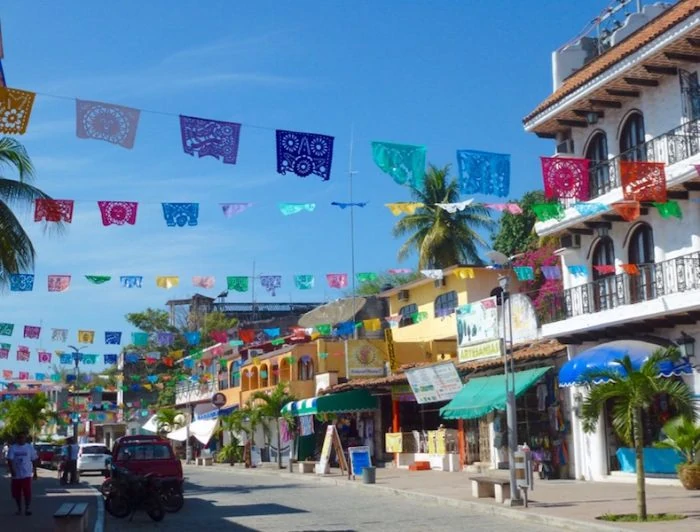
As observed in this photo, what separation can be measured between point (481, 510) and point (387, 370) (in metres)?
24.3

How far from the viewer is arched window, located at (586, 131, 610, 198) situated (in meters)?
27.6

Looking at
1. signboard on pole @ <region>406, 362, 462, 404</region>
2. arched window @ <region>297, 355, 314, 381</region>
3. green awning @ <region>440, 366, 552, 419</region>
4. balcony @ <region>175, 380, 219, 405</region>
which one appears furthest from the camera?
balcony @ <region>175, 380, 219, 405</region>

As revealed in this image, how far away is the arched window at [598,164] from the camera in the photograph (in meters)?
27.6

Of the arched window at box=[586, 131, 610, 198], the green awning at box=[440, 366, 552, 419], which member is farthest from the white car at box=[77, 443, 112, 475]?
the arched window at box=[586, 131, 610, 198]

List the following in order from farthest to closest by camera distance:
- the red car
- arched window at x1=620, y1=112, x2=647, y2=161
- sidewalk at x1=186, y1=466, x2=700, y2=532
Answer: arched window at x1=620, y1=112, x2=647, y2=161 < the red car < sidewalk at x1=186, y1=466, x2=700, y2=532

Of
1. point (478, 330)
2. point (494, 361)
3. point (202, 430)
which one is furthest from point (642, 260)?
point (202, 430)

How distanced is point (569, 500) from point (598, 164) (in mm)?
10198

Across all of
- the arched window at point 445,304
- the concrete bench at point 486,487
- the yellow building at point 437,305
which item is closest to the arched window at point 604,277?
the concrete bench at point 486,487

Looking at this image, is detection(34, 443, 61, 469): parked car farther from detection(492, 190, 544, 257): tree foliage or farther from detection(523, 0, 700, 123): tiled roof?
detection(523, 0, 700, 123): tiled roof

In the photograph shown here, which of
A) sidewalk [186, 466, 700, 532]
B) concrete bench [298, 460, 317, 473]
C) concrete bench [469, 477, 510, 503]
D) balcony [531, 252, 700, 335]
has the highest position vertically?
balcony [531, 252, 700, 335]

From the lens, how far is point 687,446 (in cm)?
2292

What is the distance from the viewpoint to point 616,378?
18203 mm

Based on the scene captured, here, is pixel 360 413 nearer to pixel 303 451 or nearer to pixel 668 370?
pixel 303 451

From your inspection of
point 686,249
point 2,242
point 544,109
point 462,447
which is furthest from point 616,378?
point 462,447
